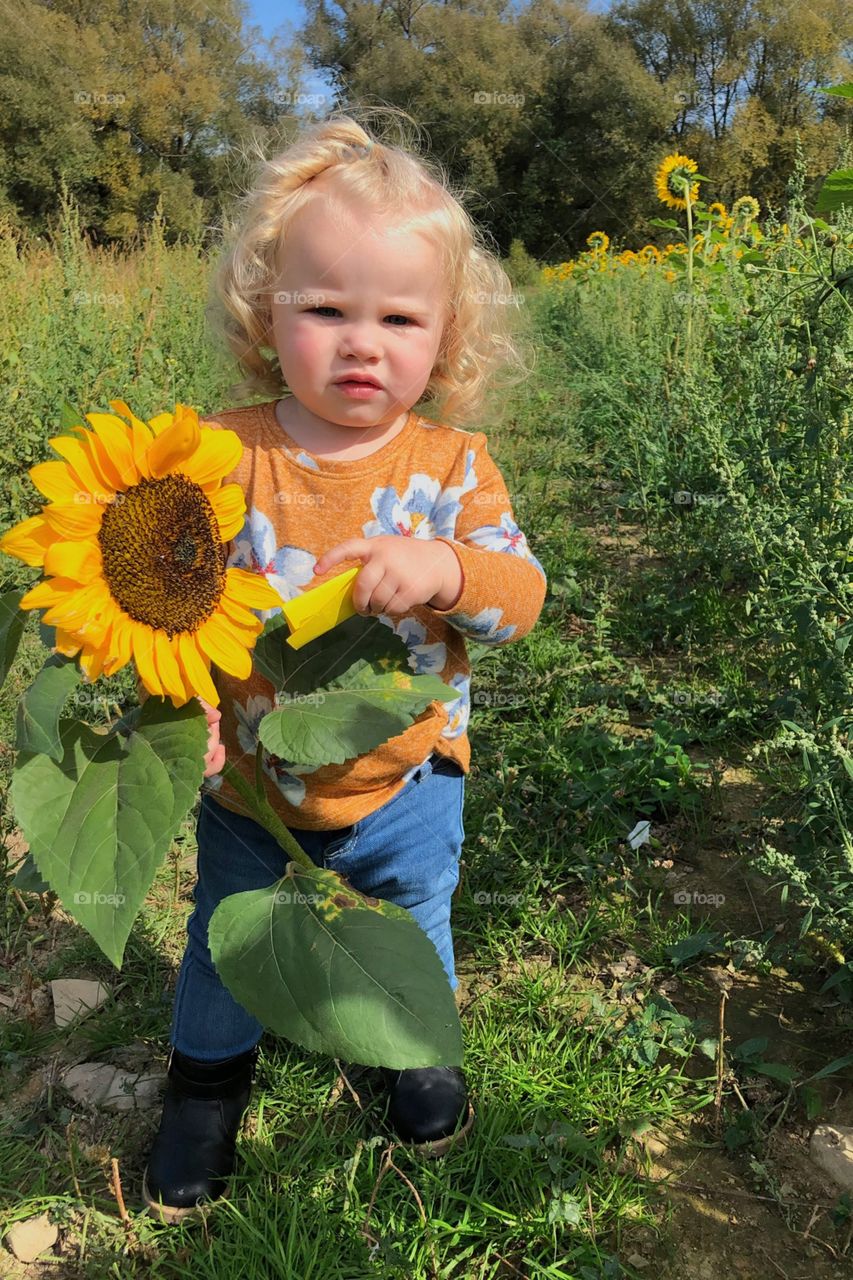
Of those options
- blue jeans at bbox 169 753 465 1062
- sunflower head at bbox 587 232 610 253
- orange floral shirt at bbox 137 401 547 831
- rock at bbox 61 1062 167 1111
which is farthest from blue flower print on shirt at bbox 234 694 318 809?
sunflower head at bbox 587 232 610 253

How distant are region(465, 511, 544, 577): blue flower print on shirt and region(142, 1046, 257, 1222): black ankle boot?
3.01ft

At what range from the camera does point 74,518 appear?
787mm

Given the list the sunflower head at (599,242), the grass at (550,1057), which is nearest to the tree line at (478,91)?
the sunflower head at (599,242)

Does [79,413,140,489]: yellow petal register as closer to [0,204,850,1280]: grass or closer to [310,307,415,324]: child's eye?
[310,307,415,324]: child's eye

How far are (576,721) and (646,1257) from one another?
56.9 inches

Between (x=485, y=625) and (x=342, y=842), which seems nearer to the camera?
(x=485, y=625)

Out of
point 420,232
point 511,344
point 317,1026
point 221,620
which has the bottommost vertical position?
point 317,1026

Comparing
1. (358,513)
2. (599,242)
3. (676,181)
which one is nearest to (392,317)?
(358,513)

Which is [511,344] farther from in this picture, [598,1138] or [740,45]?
[740,45]

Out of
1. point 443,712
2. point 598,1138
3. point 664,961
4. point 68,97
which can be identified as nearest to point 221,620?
point 443,712

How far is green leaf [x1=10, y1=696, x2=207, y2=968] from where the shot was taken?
81 centimetres

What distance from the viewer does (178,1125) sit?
150cm

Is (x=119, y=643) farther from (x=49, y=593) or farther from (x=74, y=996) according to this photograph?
(x=74, y=996)

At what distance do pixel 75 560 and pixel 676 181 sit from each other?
3862 mm
